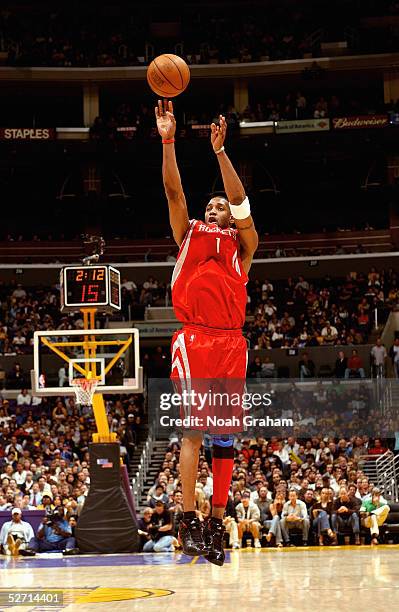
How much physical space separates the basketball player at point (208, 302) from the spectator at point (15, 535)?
1233cm

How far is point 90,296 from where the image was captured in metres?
15.7

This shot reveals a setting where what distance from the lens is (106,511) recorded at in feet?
54.4

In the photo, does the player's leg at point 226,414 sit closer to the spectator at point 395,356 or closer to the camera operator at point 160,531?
the camera operator at point 160,531

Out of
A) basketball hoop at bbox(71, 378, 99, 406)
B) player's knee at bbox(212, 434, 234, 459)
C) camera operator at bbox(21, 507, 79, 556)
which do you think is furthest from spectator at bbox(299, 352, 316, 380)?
player's knee at bbox(212, 434, 234, 459)

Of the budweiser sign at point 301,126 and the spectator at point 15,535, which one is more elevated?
the budweiser sign at point 301,126

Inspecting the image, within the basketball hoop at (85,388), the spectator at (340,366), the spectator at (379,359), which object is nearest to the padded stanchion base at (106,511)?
the basketball hoop at (85,388)

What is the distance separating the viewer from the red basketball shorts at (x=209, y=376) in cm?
607

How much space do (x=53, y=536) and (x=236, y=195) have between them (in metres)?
12.9

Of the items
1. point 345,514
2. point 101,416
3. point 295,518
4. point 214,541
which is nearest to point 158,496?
point 101,416

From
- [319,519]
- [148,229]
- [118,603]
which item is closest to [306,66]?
[148,229]

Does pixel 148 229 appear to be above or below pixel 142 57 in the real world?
below

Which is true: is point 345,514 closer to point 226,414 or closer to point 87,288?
point 87,288

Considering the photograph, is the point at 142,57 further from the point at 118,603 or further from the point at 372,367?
the point at 118,603

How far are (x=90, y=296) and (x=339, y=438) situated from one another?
29.3 feet
